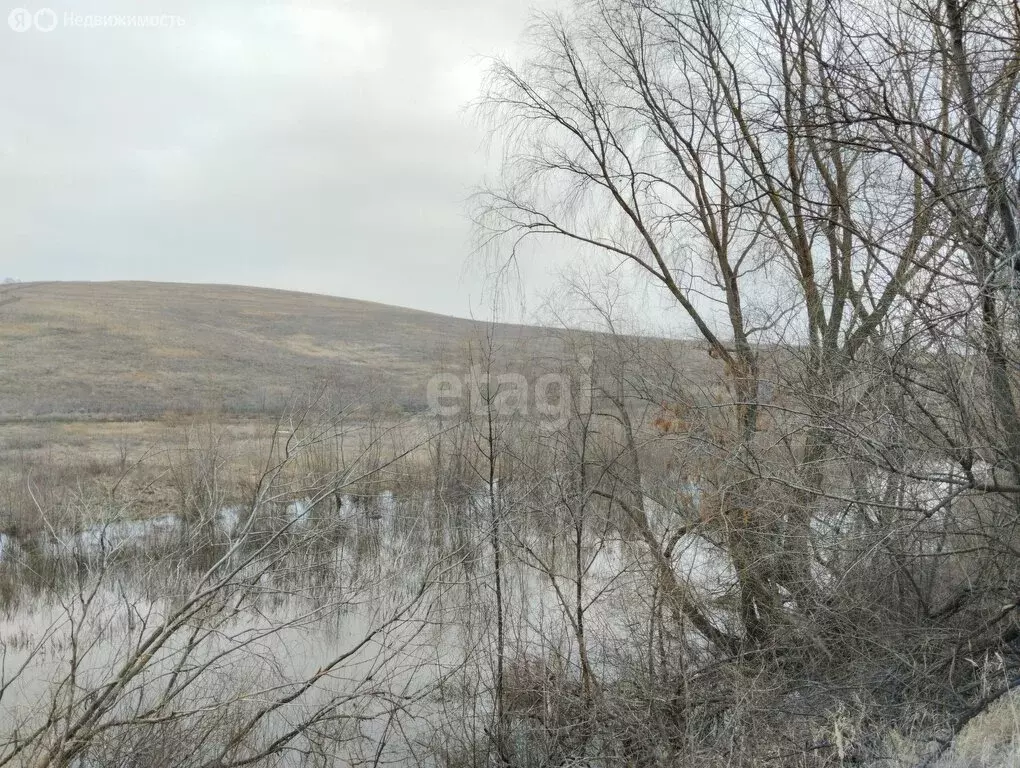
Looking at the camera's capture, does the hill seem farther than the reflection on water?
Yes

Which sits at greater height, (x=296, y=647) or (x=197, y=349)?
(x=197, y=349)

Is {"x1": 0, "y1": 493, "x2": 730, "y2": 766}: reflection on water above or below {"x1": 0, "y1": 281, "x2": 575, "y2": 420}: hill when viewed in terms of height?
Result: below

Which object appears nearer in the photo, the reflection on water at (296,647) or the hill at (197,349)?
the reflection on water at (296,647)

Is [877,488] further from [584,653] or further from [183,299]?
[183,299]

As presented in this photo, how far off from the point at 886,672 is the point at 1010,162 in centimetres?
368

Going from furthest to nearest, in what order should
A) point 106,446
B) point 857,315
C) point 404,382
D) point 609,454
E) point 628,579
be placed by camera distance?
1. point 404,382
2. point 106,446
3. point 609,454
4. point 628,579
5. point 857,315

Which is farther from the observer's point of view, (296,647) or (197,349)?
(197,349)

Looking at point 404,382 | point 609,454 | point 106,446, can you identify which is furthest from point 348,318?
point 609,454

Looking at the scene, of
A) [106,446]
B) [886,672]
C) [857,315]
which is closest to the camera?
[886,672]

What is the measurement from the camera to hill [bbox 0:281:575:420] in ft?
80.9

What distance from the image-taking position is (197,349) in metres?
34.8

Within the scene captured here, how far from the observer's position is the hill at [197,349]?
24656 mm

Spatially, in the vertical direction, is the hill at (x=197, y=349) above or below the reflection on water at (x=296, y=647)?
above

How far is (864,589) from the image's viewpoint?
624cm
